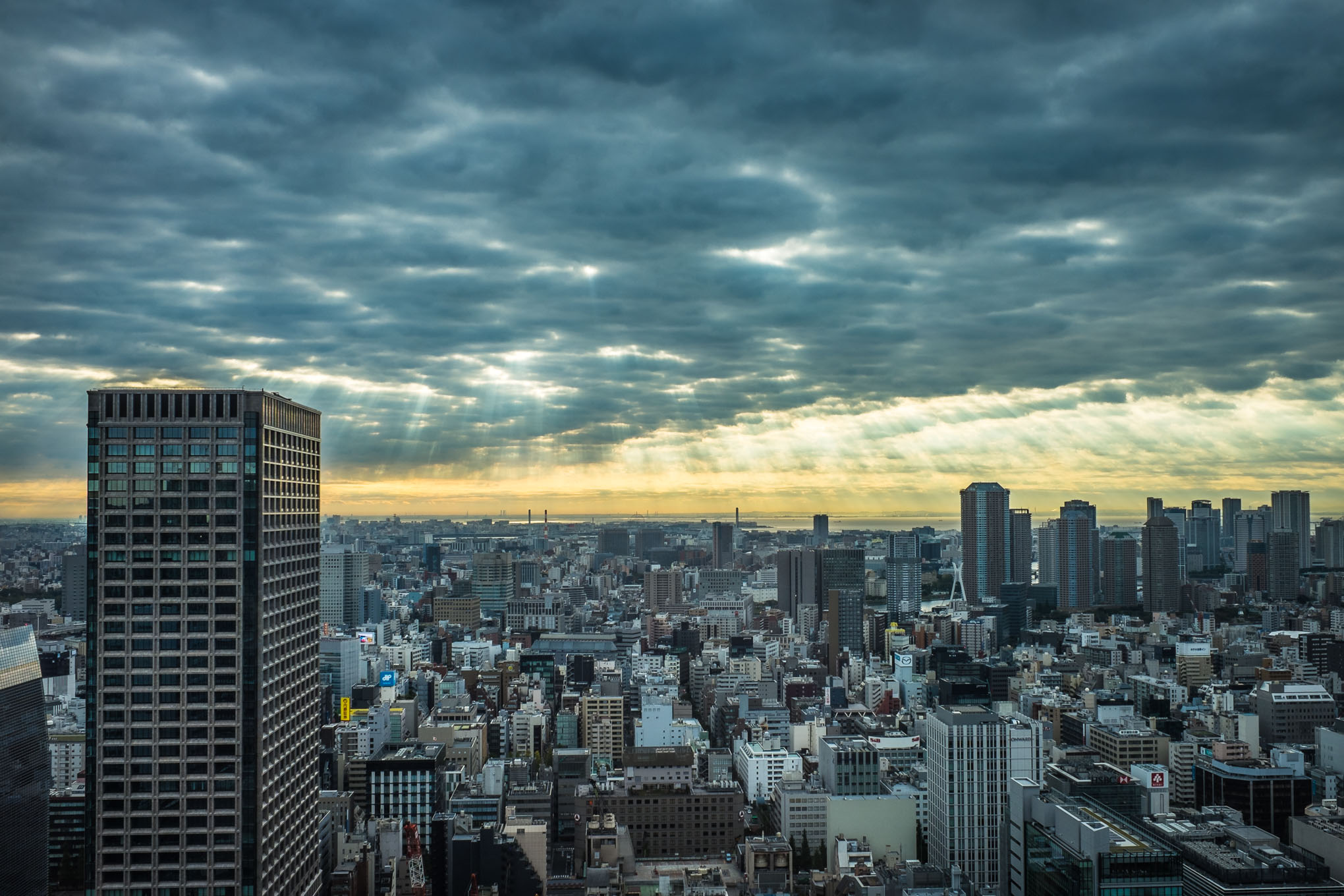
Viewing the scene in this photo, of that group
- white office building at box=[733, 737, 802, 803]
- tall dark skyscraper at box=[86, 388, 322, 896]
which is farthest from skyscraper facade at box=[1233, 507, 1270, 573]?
tall dark skyscraper at box=[86, 388, 322, 896]

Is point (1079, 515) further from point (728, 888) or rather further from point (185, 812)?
point (185, 812)

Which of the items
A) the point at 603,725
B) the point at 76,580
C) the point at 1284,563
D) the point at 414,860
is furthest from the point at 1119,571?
the point at 76,580

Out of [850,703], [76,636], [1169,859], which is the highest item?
[76,636]

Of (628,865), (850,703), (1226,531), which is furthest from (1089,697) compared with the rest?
(1226,531)

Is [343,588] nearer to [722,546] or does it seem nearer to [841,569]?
[841,569]

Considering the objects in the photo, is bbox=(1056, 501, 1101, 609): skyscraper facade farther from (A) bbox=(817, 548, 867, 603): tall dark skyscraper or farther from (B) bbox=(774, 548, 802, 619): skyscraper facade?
(B) bbox=(774, 548, 802, 619): skyscraper facade

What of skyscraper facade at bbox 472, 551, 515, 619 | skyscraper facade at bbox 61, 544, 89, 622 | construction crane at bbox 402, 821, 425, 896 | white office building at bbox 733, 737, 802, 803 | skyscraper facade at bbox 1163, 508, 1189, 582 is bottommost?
white office building at bbox 733, 737, 802, 803

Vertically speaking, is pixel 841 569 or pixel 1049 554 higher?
pixel 1049 554
